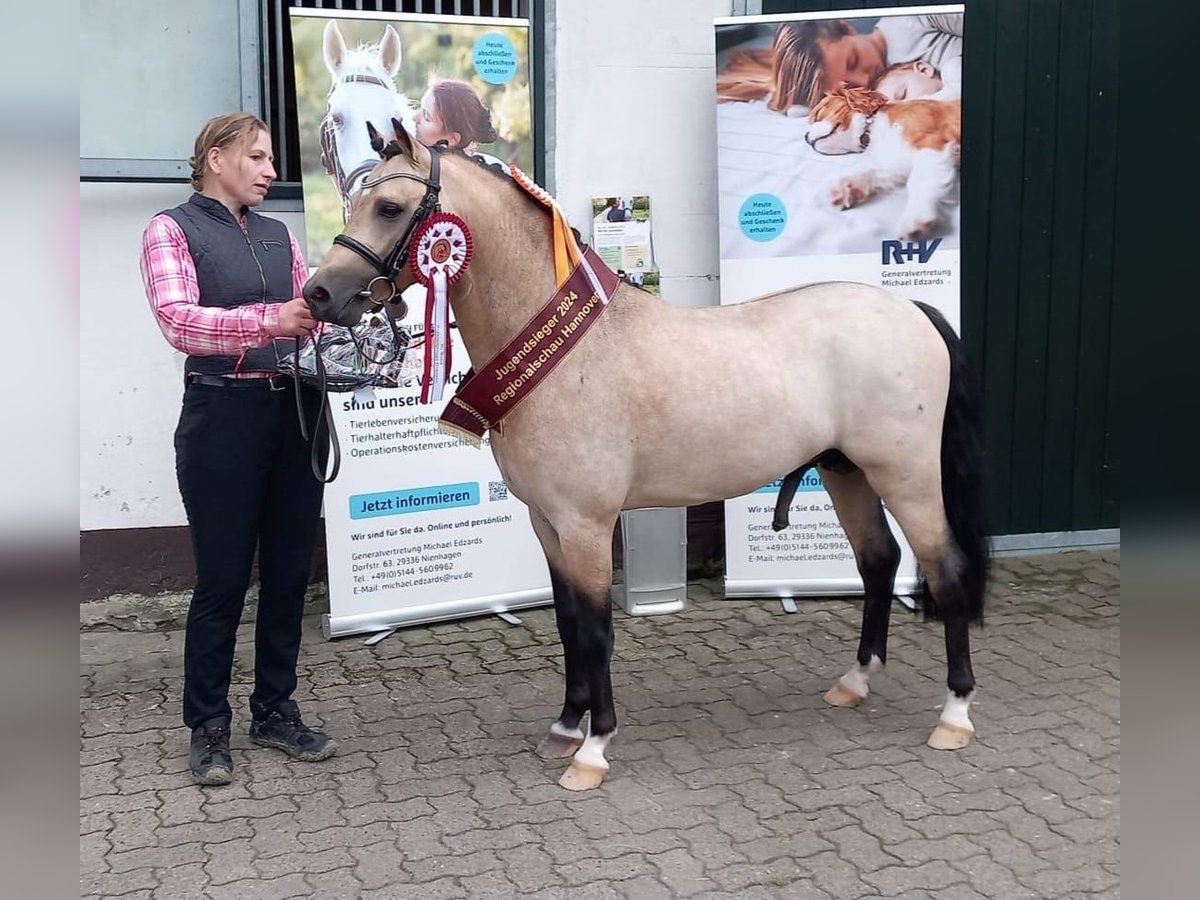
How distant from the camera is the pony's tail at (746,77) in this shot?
4902mm

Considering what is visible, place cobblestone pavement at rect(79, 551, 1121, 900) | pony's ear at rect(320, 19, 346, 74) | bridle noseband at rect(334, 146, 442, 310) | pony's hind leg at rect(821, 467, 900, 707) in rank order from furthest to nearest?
1. pony's ear at rect(320, 19, 346, 74)
2. pony's hind leg at rect(821, 467, 900, 707)
3. bridle noseband at rect(334, 146, 442, 310)
4. cobblestone pavement at rect(79, 551, 1121, 900)

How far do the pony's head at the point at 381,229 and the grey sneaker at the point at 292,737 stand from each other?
4.77ft

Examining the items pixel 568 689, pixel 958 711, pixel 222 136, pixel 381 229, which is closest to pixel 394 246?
pixel 381 229

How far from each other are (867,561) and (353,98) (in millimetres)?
2727

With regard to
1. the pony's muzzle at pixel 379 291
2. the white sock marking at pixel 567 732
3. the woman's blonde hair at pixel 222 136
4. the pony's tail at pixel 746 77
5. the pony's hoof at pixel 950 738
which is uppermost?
the pony's tail at pixel 746 77

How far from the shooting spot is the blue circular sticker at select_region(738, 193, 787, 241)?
4996 millimetres

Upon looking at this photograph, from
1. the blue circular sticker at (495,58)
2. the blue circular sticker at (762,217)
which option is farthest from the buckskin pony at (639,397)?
the blue circular sticker at (495,58)

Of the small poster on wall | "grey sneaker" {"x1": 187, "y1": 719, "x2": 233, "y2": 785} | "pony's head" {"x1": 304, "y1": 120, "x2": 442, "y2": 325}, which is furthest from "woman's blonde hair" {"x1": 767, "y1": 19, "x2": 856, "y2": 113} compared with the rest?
"grey sneaker" {"x1": 187, "y1": 719, "x2": 233, "y2": 785}

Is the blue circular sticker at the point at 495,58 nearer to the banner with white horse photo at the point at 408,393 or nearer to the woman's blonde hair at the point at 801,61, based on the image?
the banner with white horse photo at the point at 408,393

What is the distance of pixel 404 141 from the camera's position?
309 centimetres

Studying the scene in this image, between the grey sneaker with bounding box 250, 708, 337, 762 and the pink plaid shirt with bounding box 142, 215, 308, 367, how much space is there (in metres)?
1.28

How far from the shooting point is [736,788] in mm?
3438

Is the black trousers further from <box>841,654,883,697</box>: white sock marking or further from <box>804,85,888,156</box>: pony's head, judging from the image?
<box>804,85,888,156</box>: pony's head
